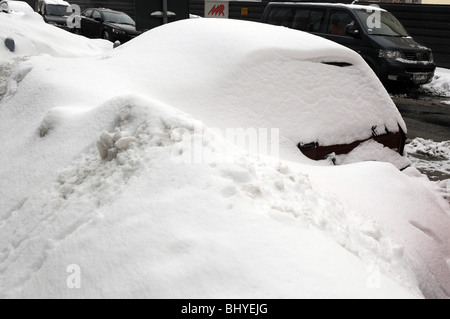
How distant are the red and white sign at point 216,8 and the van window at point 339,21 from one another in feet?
12.4

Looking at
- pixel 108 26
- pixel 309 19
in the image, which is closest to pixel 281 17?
pixel 309 19

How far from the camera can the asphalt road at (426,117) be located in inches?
311

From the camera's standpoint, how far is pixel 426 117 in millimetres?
9297

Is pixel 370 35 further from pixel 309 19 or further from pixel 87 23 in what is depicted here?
pixel 87 23

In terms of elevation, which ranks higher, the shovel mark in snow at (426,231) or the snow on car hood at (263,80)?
the snow on car hood at (263,80)

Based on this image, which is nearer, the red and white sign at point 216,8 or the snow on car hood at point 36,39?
the snow on car hood at point 36,39

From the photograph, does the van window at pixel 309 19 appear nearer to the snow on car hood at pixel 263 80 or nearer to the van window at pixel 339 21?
the van window at pixel 339 21

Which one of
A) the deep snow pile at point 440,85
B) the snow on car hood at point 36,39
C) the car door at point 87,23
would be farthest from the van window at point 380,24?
the car door at point 87,23

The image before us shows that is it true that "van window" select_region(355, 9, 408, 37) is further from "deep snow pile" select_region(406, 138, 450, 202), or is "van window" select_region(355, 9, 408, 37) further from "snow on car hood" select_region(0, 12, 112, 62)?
"snow on car hood" select_region(0, 12, 112, 62)

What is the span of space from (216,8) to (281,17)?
3.83 metres

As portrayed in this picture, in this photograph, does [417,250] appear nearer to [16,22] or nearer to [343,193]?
[343,193]

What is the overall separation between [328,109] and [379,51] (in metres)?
7.58

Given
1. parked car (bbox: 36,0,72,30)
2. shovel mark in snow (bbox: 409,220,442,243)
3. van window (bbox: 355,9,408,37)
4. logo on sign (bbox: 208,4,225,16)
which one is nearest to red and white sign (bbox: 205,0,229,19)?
logo on sign (bbox: 208,4,225,16)

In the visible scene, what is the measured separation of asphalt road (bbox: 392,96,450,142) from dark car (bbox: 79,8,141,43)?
924 centimetres
